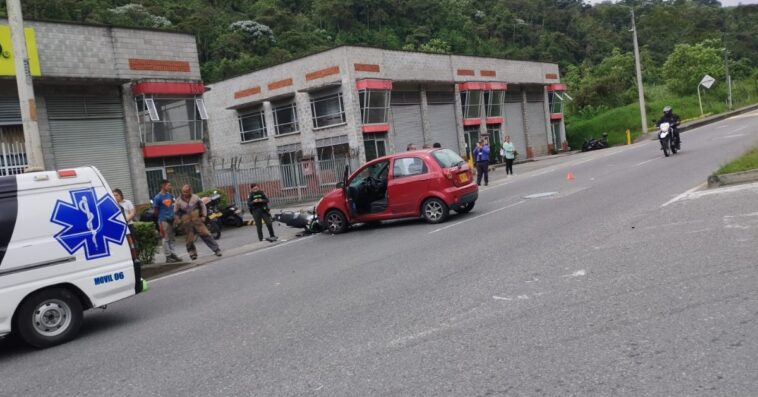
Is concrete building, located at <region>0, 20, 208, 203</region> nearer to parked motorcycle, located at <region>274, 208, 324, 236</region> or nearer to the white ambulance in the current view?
parked motorcycle, located at <region>274, 208, 324, 236</region>

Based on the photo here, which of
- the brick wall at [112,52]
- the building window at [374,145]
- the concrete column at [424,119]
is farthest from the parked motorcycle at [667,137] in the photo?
the brick wall at [112,52]

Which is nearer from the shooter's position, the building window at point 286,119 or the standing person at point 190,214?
the standing person at point 190,214

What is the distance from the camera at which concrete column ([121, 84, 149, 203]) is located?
23.0 m

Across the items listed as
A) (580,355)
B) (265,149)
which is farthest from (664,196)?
(265,149)

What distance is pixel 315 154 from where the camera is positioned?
35.5m

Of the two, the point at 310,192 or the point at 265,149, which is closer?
the point at 310,192

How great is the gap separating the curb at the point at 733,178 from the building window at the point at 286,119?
2675 cm

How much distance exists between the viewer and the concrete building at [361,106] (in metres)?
33.7

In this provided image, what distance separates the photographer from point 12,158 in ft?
64.3

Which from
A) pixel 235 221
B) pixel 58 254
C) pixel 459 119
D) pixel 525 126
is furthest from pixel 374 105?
pixel 58 254

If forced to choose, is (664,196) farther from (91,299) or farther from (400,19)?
(400,19)

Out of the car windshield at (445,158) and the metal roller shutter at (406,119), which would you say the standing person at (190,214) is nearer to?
the car windshield at (445,158)

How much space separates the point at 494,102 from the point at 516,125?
12.2 feet

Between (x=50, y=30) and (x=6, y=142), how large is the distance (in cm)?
411
